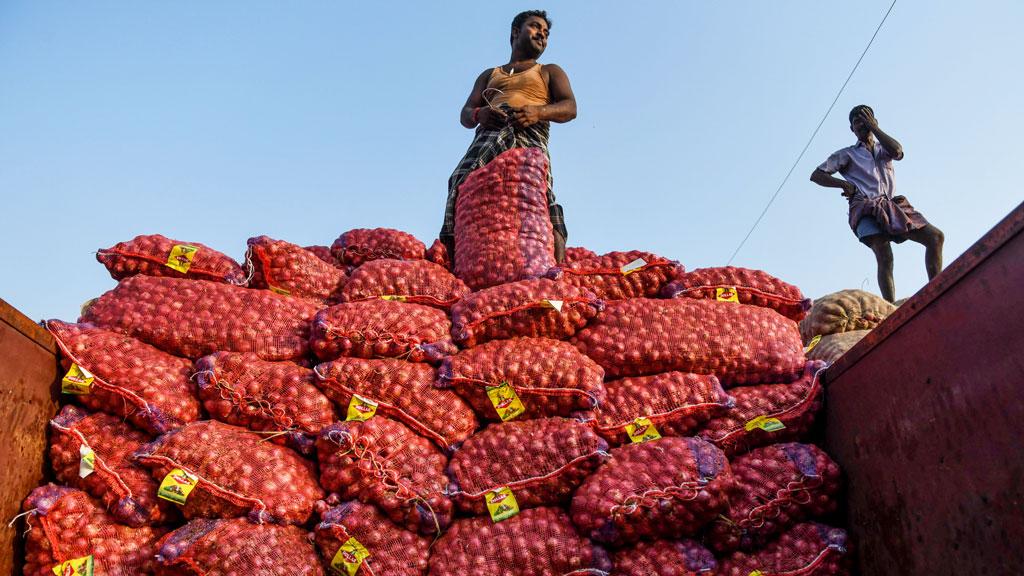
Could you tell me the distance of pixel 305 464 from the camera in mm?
2211

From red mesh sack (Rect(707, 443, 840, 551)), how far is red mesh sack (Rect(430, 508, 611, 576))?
420 mm

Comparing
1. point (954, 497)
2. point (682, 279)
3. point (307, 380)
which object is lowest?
point (954, 497)

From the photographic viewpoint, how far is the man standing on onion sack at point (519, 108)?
3297 millimetres

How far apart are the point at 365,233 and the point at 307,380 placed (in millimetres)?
865

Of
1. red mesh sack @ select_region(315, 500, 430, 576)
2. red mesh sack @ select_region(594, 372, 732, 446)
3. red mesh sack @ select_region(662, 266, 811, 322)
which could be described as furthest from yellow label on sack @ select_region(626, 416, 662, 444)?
red mesh sack @ select_region(315, 500, 430, 576)

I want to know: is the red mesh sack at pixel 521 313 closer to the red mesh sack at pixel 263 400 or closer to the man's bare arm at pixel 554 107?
the red mesh sack at pixel 263 400

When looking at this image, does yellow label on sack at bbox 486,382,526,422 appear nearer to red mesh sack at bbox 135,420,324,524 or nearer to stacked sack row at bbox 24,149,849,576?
stacked sack row at bbox 24,149,849,576

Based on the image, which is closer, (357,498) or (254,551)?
(254,551)

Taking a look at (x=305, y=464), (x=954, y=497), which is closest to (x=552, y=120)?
(x=305, y=464)

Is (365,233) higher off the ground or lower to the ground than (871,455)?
higher

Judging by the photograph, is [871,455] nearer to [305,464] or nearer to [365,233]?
[305,464]

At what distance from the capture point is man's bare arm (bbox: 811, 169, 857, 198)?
509 cm

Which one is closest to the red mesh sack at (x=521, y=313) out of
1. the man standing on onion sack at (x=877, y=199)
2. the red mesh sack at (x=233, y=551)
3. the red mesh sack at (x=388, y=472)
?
the red mesh sack at (x=388, y=472)

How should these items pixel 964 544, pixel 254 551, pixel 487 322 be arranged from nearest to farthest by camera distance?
1. pixel 964 544
2. pixel 254 551
3. pixel 487 322
